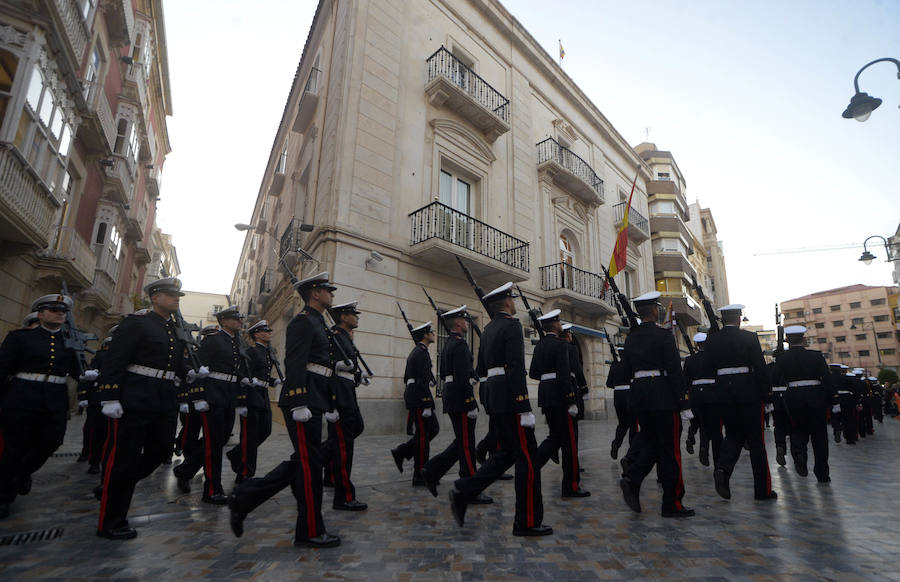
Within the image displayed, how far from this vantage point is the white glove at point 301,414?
3371 millimetres

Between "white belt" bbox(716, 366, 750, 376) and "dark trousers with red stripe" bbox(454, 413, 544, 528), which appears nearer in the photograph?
"dark trousers with red stripe" bbox(454, 413, 544, 528)

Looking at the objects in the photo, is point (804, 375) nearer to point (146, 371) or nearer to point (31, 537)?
point (146, 371)

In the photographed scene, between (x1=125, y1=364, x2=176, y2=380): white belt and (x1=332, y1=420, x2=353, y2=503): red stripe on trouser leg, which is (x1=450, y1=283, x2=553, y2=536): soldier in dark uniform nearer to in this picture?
(x1=332, y1=420, x2=353, y2=503): red stripe on trouser leg

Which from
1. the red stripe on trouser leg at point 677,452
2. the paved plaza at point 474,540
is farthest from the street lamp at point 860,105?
the red stripe on trouser leg at point 677,452

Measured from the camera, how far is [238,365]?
5426 millimetres

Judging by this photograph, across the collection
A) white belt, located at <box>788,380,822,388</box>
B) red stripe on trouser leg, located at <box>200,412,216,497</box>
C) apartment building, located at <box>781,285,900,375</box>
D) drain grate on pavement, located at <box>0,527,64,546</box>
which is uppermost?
apartment building, located at <box>781,285,900,375</box>

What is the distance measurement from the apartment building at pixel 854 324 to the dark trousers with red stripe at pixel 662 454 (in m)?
76.8

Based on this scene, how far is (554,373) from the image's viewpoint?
16.5 feet

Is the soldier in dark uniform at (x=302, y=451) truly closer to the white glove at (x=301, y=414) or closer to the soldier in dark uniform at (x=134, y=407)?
the white glove at (x=301, y=414)

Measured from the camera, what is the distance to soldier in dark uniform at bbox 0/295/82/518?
4.19 m

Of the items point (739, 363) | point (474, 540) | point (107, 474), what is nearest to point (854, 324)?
point (739, 363)

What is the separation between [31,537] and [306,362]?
2.38 m

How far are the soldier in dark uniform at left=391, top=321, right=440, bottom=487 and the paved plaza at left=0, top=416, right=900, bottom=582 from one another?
1.45 feet

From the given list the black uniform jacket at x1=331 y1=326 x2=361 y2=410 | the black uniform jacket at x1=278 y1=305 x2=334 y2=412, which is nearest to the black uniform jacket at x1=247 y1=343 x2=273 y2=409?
the black uniform jacket at x1=331 y1=326 x2=361 y2=410
